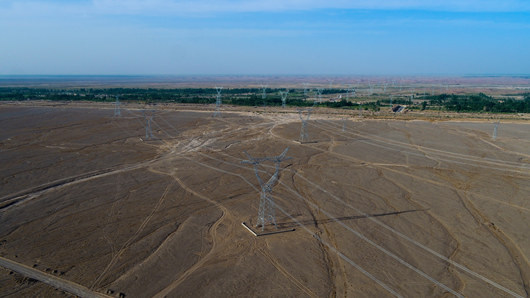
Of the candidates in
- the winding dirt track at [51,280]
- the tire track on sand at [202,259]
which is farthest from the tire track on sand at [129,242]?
the tire track on sand at [202,259]

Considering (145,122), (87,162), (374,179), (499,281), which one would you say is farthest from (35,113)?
(499,281)

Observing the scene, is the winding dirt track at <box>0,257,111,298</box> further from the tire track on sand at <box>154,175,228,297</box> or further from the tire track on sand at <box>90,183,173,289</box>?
the tire track on sand at <box>154,175,228,297</box>

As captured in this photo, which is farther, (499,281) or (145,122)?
(145,122)

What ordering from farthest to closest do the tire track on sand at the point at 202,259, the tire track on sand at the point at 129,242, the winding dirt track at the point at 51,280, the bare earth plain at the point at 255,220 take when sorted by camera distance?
the tire track on sand at the point at 129,242
the bare earth plain at the point at 255,220
the tire track on sand at the point at 202,259
the winding dirt track at the point at 51,280

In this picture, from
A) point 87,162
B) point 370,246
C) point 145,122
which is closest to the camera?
point 370,246

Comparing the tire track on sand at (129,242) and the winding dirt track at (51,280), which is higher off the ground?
the tire track on sand at (129,242)

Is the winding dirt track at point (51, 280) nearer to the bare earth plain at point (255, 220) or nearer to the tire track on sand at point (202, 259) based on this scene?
the bare earth plain at point (255, 220)

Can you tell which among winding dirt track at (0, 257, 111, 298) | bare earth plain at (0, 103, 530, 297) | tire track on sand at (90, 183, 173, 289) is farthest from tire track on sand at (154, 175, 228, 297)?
tire track on sand at (90, 183, 173, 289)

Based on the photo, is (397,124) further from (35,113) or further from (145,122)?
(35,113)

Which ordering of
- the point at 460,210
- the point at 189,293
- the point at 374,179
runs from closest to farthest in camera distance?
the point at 189,293 → the point at 460,210 → the point at 374,179
